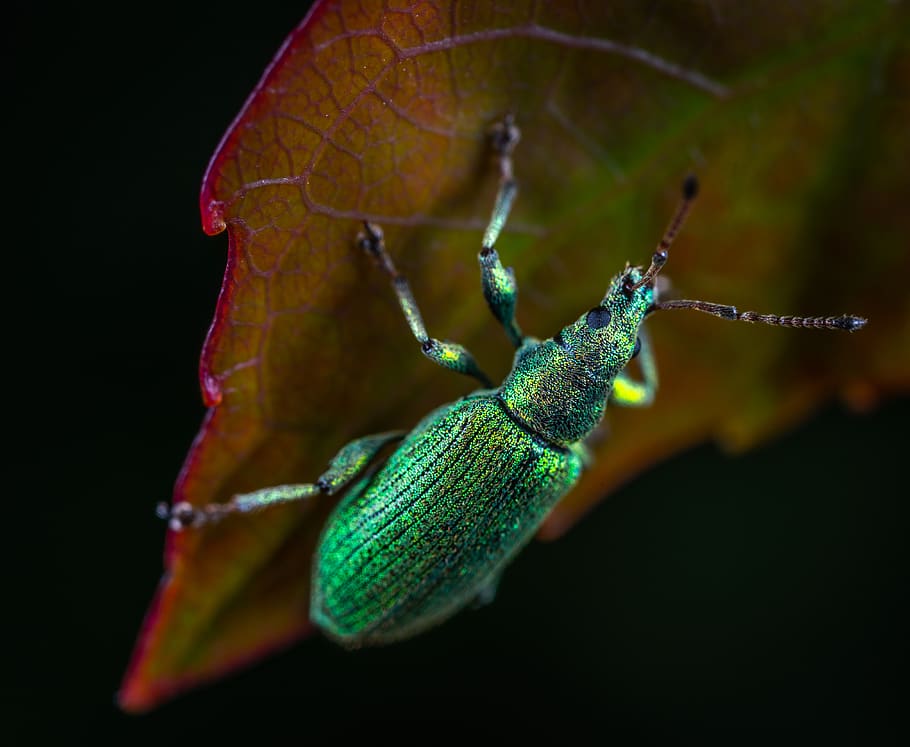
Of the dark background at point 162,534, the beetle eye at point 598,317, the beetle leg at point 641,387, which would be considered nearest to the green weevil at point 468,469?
the beetle eye at point 598,317

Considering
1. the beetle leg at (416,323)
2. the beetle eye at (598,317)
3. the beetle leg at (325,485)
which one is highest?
the beetle leg at (416,323)

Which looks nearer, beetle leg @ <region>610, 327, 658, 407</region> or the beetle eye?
the beetle eye

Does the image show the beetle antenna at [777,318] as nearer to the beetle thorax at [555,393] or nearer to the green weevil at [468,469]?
the green weevil at [468,469]

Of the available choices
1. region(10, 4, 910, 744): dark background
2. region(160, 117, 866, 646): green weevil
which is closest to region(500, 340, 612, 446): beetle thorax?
region(160, 117, 866, 646): green weevil

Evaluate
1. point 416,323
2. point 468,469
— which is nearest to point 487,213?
point 416,323

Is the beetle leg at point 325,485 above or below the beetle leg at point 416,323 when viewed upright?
below

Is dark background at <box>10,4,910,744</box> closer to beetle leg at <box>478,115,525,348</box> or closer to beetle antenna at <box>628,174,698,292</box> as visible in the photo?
beetle leg at <box>478,115,525,348</box>

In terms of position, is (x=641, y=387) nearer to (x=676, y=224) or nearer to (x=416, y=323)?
(x=676, y=224)
